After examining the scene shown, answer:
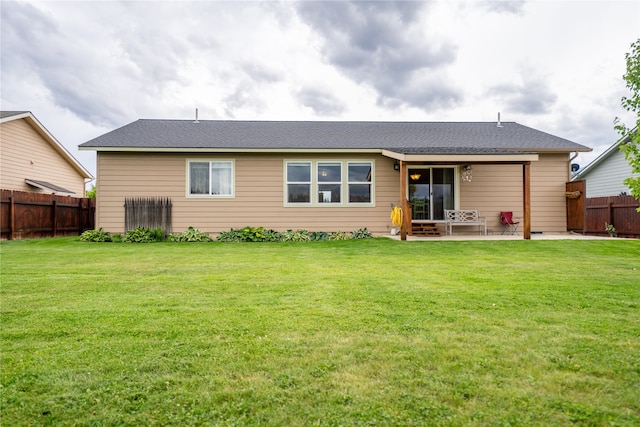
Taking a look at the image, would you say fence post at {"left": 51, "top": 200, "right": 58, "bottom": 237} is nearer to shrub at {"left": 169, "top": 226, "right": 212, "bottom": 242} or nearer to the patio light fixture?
shrub at {"left": 169, "top": 226, "right": 212, "bottom": 242}

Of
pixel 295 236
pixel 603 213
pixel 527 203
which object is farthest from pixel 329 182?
pixel 603 213

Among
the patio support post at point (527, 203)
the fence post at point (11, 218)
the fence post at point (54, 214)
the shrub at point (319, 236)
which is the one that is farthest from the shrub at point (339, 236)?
the fence post at point (54, 214)

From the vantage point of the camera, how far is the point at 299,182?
1193 cm

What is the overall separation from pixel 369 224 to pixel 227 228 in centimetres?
462

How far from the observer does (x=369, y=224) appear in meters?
11.9

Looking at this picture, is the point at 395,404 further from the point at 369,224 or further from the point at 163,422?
the point at 369,224

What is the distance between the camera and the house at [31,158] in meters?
14.1

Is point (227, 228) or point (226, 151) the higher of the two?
point (226, 151)

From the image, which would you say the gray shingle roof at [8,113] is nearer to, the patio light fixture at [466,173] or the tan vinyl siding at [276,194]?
the tan vinyl siding at [276,194]

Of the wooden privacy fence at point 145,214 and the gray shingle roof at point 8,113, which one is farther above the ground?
the gray shingle roof at point 8,113

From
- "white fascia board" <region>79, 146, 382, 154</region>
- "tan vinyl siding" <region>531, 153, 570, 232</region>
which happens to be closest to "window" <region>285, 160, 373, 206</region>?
"white fascia board" <region>79, 146, 382, 154</region>

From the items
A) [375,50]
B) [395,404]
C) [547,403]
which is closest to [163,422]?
[395,404]

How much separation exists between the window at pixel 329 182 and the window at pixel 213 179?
9.60 ft

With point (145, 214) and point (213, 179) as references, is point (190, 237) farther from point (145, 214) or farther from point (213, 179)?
point (213, 179)
